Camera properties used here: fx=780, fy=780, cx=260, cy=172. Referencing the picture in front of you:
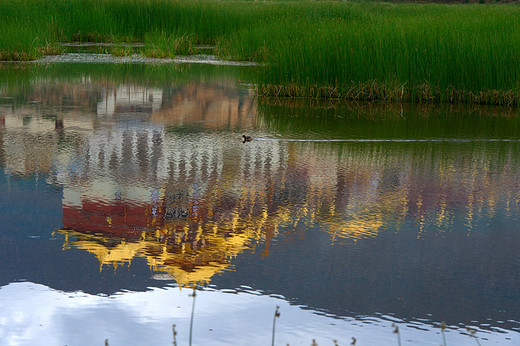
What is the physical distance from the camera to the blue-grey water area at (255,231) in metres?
3.33

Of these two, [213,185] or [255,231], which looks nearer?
[255,231]

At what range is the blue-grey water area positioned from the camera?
333 centimetres

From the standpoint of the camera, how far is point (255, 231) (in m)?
4.64

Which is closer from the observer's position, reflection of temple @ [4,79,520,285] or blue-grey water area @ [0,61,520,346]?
blue-grey water area @ [0,61,520,346]

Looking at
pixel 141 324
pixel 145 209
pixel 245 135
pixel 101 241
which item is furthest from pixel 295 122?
pixel 141 324

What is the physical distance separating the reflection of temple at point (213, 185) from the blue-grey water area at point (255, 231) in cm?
2

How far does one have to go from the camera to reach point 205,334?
10.5 ft

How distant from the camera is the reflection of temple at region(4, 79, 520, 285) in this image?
447cm

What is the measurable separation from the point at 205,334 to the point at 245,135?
5.09 metres

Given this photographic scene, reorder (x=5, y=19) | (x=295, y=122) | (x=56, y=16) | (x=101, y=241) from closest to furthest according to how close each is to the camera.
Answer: (x=101, y=241)
(x=295, y=122)
(x=5, y=19)
(x=56, y=16)

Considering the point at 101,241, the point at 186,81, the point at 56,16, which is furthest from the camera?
the point at 56,16

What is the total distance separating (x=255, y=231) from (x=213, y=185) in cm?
123

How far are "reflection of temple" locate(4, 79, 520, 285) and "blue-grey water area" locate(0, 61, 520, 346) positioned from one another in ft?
0.07

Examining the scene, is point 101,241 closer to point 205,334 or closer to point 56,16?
point 205,334
